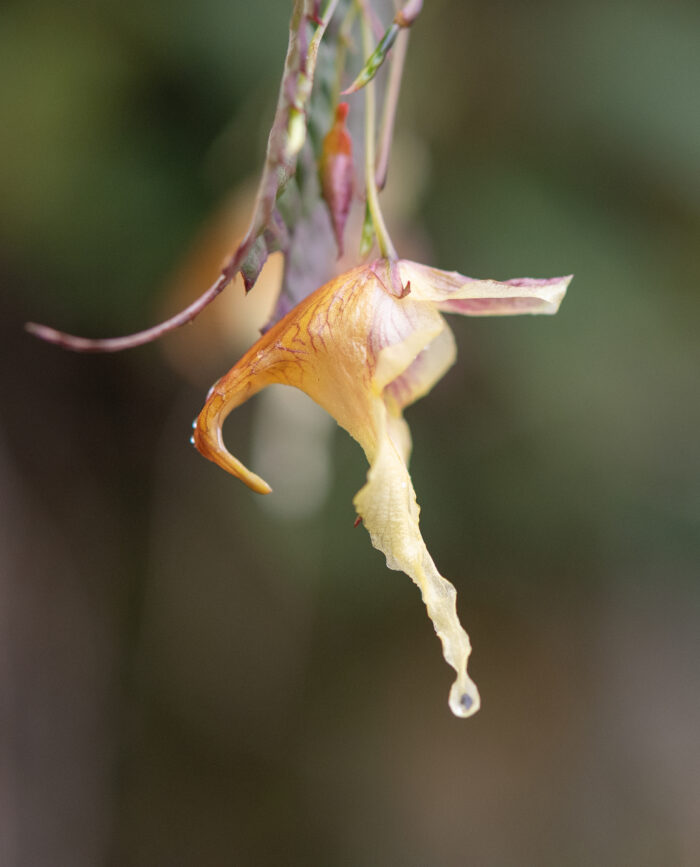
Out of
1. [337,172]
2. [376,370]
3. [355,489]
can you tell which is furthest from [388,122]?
[355,489]

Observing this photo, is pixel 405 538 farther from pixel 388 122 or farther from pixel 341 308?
pixel 388 122

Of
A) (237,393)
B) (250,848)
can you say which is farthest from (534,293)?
(250,848)

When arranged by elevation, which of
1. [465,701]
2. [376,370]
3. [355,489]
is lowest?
[355,489]

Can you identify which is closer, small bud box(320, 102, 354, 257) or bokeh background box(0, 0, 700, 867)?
small bud box(320, 102, 354, 257)

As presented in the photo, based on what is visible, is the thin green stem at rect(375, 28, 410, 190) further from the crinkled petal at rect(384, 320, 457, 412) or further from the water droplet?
the water droplet

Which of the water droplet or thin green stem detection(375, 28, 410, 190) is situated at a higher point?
thin green stem detection(375, 28, 410, 190)

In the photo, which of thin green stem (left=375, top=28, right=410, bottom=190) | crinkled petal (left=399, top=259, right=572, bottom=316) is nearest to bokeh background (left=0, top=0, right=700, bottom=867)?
thin green stem (left=375, top=28, right=410, bottom=190)

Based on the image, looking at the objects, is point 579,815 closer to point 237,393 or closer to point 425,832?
point 425,832

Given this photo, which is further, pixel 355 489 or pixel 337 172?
pixel 355 489
